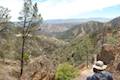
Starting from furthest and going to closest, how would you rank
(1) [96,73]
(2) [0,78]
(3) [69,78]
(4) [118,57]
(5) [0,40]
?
(3) [69,78]
(5) [0,40]
(4) [118,57]
(2) [0,78]
(1) [96,73]

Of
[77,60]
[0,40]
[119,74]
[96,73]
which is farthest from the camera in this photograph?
[77,60]

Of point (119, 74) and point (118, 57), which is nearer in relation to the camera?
point (119, 74)

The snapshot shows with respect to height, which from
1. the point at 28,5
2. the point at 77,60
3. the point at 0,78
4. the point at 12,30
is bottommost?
the point at 77,60

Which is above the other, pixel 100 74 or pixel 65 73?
pixel 100 74

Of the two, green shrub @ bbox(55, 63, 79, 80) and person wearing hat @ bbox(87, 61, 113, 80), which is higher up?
person wearing hat @ bbox(87, 61, 113, 80)

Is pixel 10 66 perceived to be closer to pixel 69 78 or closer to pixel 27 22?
pixel 27 22

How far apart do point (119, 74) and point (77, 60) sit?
300 ft

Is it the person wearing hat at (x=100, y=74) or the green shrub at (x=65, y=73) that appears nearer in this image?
the person wearing hat at (x=100, y=74)

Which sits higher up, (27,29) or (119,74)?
(27,29)

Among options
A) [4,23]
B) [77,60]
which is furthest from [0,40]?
[77,60]

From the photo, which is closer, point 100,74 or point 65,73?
point 100,74

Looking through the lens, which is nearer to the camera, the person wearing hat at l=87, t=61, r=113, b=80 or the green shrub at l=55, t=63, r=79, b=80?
the person wearing hat at l=87, t=61, r=113, b=80

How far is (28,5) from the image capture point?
47.8 m

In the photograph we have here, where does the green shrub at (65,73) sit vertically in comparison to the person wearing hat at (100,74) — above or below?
below
